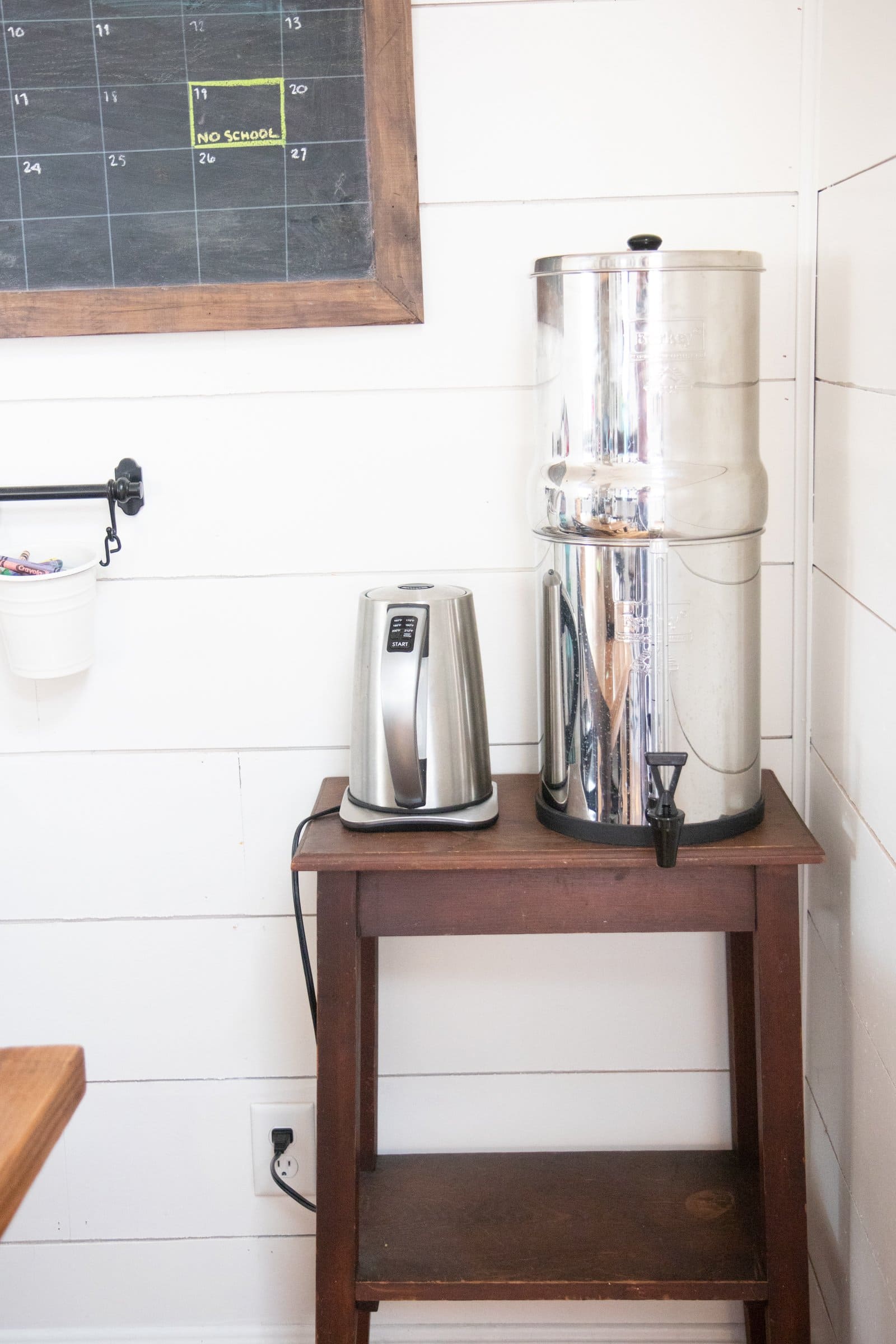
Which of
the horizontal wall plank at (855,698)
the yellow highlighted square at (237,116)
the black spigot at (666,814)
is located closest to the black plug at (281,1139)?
the black spigot at (666,814)

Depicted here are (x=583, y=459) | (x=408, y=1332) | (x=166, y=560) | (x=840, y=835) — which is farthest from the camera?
(x=408, y=1332)

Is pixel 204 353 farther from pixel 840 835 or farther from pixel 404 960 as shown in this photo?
pixel 840 835

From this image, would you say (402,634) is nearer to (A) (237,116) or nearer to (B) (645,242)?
(B) (645,242)

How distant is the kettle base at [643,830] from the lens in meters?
1.16

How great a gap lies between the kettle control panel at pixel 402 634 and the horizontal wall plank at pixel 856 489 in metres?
0.43

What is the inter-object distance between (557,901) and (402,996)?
389mm

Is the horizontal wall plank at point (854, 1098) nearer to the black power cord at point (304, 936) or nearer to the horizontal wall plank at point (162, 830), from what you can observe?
the horizontal wall plank at point (162, 830)

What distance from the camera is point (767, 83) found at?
1288 millimetres

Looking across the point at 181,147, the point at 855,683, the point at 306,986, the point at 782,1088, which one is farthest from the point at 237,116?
the point at 782,1088

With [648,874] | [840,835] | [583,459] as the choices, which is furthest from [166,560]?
[840,835]

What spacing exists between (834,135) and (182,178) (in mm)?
669

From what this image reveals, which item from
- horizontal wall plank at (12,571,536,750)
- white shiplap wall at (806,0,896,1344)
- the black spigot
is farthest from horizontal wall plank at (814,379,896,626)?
horizontal wall plank at (12,571,536,750)

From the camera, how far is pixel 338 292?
1.31m

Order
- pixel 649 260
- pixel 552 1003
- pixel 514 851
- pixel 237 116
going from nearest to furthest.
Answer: pixel 649 260 → pixel 514 851 → pixel 237 116 → pixel 552 1003
